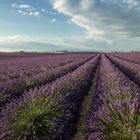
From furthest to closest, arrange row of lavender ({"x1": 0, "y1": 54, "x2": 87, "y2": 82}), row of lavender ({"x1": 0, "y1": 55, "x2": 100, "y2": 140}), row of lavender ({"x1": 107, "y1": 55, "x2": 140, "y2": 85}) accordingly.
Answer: row of lavender ({"x1": 107, "y1": 55, "x2": 140, "y2": 85}) < row of lavender ({"x1": 0, "y1": 54, "x2": 87, "y2": 82}) < row of lavender ({"x1": 0, "y1": 55, "x2": 100, "y2": 140})

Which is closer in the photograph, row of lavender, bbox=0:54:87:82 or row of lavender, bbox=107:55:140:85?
row of lavender, bbox=0:54:87:82

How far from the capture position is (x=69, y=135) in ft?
27.7

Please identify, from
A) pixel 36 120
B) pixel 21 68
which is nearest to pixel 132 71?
pixel 21 68

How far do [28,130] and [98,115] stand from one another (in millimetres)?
1596

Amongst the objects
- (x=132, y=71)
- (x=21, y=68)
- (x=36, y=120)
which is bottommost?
(x=21, y=68)

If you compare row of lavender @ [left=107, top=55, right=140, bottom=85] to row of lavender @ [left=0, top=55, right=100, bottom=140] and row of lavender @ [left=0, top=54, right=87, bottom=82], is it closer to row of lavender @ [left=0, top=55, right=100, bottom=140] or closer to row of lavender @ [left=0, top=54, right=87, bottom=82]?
row of lavender @ [left=0, top=54, right=87, bottom=82]

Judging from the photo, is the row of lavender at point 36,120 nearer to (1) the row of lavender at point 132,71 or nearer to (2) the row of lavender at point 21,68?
(2) the row of lavender at point 21,68

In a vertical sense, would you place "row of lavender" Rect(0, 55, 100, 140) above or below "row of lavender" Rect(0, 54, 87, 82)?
above

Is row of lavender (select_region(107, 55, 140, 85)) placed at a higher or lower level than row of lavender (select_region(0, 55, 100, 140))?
lower

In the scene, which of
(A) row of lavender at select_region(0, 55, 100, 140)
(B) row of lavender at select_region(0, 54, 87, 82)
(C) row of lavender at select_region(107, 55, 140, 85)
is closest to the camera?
(A) row of lavender at select_region(0, 55, 100, 140)

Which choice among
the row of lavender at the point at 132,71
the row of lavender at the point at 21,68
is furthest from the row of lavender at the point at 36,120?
the row of lavender at the point at 132,71

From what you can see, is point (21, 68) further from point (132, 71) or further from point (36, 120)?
point (36, 120)

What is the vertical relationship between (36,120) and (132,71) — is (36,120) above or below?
above

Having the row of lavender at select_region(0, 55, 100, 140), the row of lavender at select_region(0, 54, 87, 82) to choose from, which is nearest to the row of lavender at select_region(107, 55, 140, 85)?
the row of lavender at select_region(0, 54, 87, 82)
